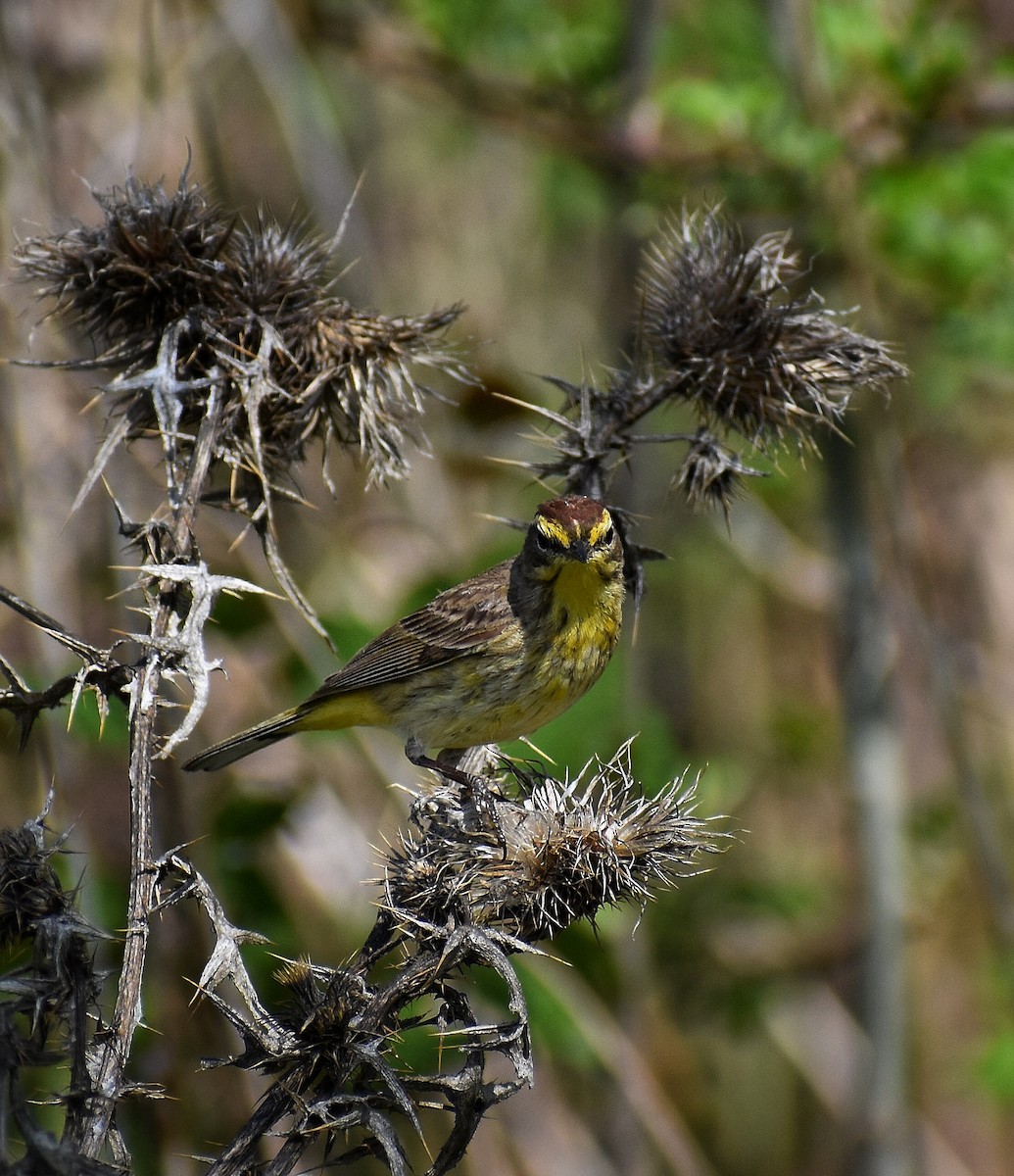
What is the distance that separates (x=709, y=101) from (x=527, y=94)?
1.34 metres

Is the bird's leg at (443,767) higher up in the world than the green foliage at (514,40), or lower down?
lower down

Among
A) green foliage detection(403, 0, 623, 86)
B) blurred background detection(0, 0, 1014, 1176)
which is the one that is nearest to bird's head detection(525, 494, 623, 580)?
blurred background detection(0, 0, 1014, 1176)

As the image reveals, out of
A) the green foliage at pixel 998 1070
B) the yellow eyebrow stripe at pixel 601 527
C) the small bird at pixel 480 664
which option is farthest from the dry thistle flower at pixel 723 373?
the green foliage at pixel 998 1070

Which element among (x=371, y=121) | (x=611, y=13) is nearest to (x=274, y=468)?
(x=611, y=13)

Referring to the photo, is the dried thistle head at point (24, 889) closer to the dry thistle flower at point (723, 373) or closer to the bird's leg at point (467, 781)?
the bird's leg at point (467, 781)

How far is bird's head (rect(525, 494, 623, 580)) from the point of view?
3.83m

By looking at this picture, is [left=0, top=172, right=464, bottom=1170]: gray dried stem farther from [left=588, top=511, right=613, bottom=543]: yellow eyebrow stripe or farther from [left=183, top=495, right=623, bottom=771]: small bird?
[left=183, top=495, right=623, bottom=771]: small bird

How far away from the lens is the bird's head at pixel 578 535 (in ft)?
12.6

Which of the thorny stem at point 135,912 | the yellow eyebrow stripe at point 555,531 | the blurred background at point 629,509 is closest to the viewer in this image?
the thorny stem at point 135,912

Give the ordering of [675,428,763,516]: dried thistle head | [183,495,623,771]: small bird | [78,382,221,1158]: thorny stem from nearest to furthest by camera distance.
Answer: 1. [78,382,221,1158]: thorny stem
2. [675,428,763,516]: dried thistle head
3. [183,495,623,771]: small bird

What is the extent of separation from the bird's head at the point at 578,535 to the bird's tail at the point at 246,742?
1189 mm

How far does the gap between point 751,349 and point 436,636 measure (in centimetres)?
179

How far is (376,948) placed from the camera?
305 centimetres

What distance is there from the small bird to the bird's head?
0.10 ft
